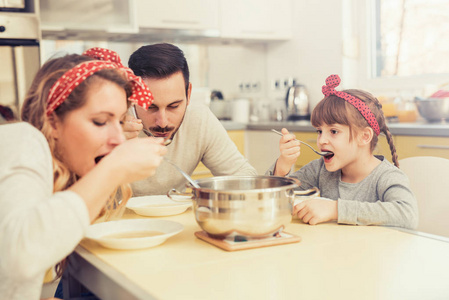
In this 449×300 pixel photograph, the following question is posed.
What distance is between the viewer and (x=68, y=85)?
3.41ft

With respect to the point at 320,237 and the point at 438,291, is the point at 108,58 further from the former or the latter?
the point at 438,291

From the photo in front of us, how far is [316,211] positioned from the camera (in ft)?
3.99

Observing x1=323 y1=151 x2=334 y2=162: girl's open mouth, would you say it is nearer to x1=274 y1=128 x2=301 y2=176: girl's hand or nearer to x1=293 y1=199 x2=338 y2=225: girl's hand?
x1=274 y1=128 x2=301 y2=176: girl's hand

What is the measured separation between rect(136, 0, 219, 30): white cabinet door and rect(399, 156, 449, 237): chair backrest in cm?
247

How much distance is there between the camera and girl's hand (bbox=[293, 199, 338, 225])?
3.97 feet

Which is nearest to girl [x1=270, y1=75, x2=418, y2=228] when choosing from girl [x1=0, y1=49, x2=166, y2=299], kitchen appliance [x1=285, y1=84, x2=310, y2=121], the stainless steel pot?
the stainless steel pot

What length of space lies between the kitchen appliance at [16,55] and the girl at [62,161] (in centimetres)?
188

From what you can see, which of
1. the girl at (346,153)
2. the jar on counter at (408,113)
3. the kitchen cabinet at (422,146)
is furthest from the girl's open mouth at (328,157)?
the jar on counter at (408,113)

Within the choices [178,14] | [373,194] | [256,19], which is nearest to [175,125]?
[373,194]

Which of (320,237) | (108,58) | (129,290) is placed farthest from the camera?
(108,58)

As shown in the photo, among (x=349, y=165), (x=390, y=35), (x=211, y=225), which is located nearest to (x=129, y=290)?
(x=211, y=225)

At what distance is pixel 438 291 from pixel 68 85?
788 mm

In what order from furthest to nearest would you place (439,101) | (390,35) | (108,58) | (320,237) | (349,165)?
(390,35), (439,101), (349,165), (108,58), (320,237)

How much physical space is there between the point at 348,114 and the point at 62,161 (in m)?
0.95
